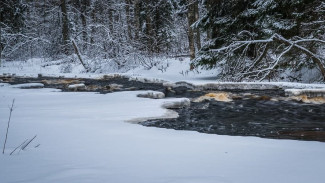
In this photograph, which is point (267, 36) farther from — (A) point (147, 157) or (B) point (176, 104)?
(A) point (147, 157)

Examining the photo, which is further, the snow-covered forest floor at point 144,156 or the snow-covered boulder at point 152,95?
the snow-covered boulder at point 152,95

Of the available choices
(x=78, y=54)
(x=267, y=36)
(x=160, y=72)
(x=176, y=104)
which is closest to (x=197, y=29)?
(x=160, y=72)

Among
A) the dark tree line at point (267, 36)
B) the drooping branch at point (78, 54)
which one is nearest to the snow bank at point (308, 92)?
the dark tree line at point (267, 36)

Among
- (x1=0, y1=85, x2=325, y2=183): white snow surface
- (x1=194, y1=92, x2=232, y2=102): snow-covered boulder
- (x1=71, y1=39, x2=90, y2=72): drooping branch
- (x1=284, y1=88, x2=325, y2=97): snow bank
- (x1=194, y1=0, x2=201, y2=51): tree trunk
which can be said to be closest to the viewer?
(x1=0, y1=85, x2=325, y2=183): white snow surface

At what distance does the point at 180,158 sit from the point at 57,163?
0.77 m

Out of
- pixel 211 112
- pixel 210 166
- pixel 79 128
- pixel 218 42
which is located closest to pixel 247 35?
pixel 218 42

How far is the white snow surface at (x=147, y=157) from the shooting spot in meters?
1.52

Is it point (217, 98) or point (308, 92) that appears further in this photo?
point (217, 98)

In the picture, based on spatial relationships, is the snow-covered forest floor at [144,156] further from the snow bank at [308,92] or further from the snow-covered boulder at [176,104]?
the snow bank at [308,92]

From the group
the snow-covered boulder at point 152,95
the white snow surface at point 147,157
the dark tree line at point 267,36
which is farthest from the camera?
the dark tree line at point 267,36

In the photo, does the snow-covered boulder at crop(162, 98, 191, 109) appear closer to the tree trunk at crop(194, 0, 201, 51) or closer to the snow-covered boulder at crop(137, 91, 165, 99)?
the snow-covered boulder at crop(137, 91, 165, 99)

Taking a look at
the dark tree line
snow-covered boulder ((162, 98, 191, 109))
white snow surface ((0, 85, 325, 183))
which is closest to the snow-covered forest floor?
white snow surface ((0, 85, 325, 183))

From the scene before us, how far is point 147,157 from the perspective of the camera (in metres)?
1.92

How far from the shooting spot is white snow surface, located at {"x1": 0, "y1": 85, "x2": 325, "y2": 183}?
4.99 ft
